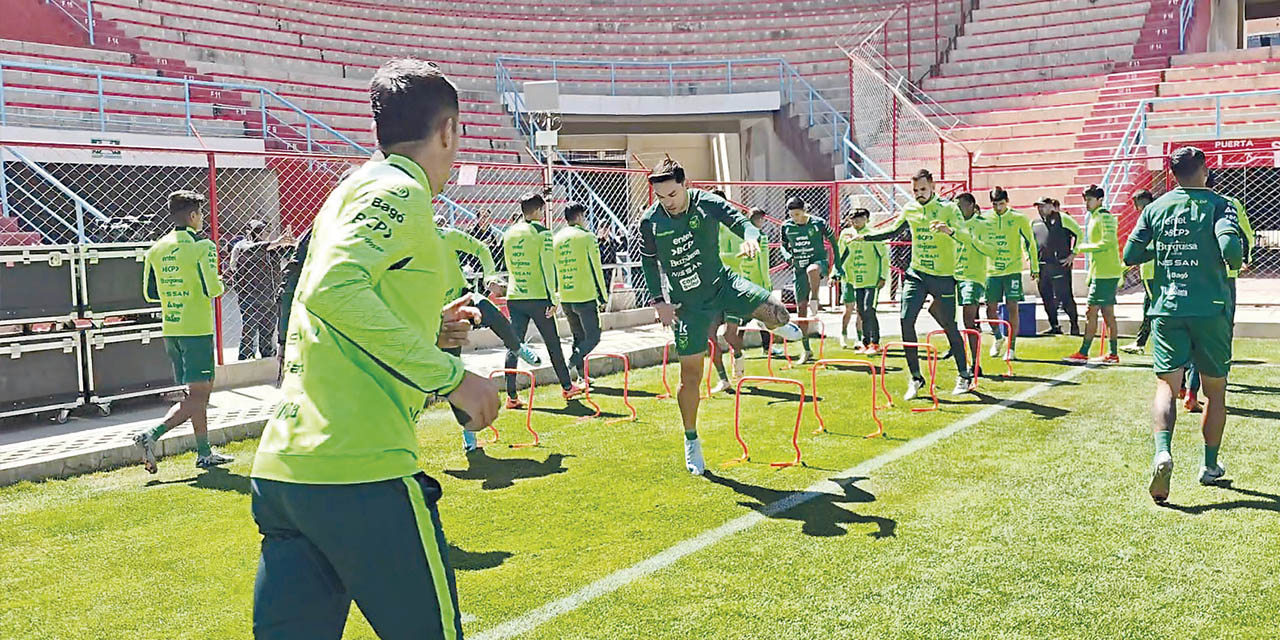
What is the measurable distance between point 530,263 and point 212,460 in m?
3.53

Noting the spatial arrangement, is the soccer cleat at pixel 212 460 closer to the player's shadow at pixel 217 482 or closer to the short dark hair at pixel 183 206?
the player's shadow at pixel 217 482

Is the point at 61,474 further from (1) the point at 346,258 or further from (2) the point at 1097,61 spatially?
(2) the point at 1097,61

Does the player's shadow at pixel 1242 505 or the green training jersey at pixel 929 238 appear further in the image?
the green training jersey at pixel 929 238

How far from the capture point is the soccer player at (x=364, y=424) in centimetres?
245

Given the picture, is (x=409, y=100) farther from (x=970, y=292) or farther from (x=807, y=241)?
(x=807, y=241)

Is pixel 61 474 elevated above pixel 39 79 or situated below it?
below

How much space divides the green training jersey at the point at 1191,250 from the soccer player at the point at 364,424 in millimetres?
5196

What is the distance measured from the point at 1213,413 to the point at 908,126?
1952 centimetres

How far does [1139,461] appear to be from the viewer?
741cm

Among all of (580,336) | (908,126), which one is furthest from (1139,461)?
(908,126)

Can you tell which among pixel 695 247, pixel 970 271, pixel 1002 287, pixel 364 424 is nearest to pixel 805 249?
pixel 1002 287

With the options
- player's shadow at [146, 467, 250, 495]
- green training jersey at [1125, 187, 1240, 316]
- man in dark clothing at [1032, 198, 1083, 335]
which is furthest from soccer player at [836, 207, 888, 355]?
player's shadow at [146, 467, 250, 495]

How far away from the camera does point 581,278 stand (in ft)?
36.9

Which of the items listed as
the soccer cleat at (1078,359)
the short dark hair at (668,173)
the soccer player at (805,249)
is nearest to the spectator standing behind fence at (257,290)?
the soccer player at (805,249)
